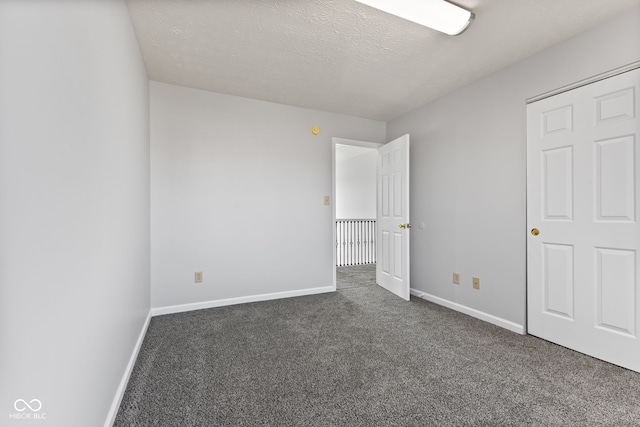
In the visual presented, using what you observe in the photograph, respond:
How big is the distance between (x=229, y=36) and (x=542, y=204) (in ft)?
9.03

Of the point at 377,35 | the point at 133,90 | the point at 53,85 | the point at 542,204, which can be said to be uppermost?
the point at 377,35

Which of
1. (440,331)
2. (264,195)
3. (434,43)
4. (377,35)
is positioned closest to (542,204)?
(440,331)

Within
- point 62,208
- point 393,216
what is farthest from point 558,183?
point 62,208

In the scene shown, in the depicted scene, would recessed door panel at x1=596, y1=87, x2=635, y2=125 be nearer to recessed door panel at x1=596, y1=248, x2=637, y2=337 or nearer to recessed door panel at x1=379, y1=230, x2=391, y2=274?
recessed door panel at x1=596, y1=248, x2=637, y2=337

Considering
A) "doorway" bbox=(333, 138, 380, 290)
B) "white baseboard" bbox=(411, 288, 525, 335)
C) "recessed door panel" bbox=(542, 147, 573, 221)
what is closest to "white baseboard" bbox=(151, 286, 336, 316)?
"doorway" bbox=(333, 138, 380, 290)

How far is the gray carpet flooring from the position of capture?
53.4 inches

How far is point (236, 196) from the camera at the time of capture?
9.96 feet

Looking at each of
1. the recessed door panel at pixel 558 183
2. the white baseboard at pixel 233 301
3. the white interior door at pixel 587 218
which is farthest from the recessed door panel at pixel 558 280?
the white baseboard at pixel 233 301

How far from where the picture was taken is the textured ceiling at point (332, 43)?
171cm

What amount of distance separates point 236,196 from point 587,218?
3.06 m

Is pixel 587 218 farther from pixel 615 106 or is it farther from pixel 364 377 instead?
pixel 364 377

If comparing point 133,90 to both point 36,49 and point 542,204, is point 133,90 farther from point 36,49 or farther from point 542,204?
point 542,204

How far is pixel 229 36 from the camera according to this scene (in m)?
1.97

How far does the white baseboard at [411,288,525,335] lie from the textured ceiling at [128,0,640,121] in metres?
2.26
